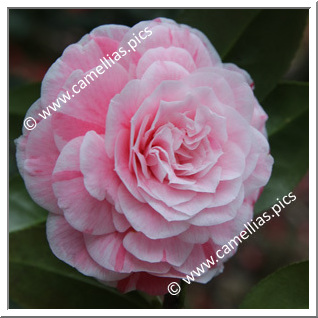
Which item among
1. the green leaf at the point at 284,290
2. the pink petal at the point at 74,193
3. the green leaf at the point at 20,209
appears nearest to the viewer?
the pink petal at the point at 74,193

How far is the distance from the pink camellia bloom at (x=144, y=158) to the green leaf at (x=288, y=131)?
248 mm

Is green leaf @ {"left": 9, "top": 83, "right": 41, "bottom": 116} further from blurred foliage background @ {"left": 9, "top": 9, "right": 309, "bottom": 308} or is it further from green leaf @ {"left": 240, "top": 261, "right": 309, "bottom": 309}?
green leaf @ {"left": 240, "top": 261, "right": 309, "bottom": 309}

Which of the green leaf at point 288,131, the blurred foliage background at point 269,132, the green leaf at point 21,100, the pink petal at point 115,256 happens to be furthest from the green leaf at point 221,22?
the pink petal at point 115,256

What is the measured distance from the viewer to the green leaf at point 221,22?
36.8 inches

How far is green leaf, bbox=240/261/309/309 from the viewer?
2.94ft

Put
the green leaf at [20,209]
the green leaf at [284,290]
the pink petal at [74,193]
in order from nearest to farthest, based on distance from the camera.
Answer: the pink petal at [74,193] < the green leaf at [284,290] < the green leaf at [20,209]

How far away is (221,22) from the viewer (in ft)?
3.13

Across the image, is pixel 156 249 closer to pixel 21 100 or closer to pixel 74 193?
pixel 74 193

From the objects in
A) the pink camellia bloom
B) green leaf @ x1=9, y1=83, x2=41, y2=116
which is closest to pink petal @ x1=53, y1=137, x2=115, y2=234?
the pink camellia bloom

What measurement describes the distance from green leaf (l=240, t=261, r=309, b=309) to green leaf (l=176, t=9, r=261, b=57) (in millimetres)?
460

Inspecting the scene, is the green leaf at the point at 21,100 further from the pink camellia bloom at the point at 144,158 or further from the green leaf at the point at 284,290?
the green leaf at the point at 284,290

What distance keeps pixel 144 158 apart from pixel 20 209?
42 cm

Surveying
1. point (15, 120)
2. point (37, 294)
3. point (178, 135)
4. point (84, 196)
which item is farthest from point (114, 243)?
point (15, 120)

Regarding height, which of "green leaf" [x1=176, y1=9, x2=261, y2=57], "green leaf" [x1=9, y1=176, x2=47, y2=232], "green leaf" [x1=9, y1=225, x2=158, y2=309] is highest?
"green leaf" [x1=176, y1=9, x2=261, y2=57]
